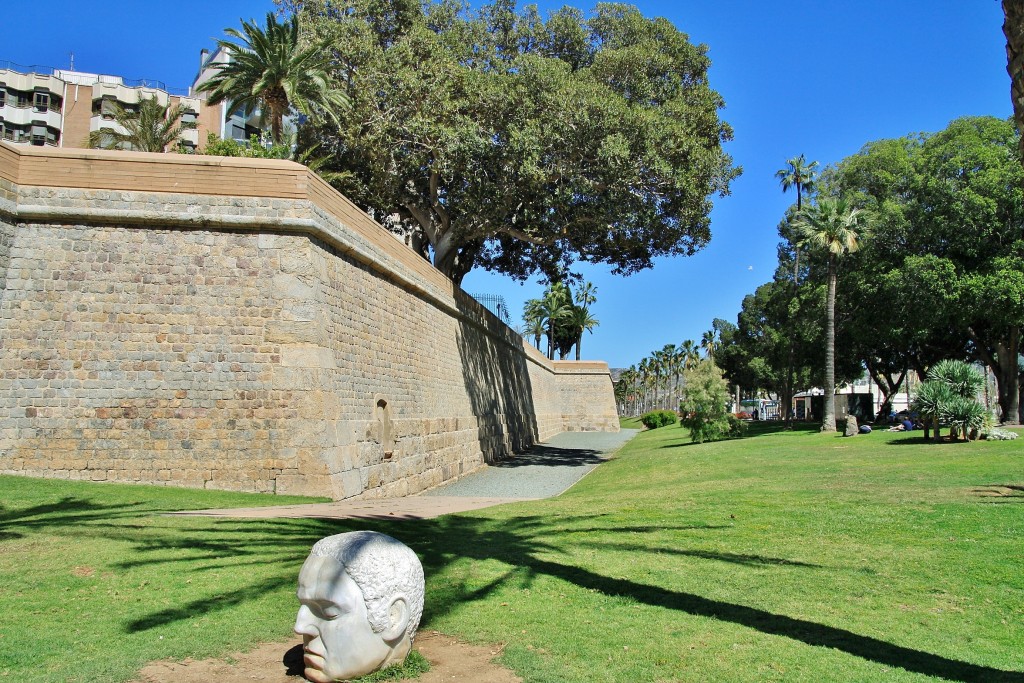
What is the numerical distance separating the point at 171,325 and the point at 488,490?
8.20 m

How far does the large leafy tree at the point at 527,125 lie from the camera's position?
2027 centimetres

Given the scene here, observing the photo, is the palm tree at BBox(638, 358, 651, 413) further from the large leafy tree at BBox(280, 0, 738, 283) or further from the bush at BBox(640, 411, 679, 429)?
the large leafy tree at BBox(280, 0, 738, 283)

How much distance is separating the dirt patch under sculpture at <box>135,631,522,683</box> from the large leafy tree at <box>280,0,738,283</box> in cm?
1601

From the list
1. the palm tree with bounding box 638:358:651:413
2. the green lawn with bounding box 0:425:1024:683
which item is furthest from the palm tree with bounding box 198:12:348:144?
the palm tree with bounding box 638:358:651:413

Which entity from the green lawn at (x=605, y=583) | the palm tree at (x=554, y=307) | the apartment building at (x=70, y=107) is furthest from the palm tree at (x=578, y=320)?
the green lawn at (x=605, y=583)

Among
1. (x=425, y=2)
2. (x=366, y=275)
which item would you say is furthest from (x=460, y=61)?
(x=366, y=275)

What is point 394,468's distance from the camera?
1494 cm

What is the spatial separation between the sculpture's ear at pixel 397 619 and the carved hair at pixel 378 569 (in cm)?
3

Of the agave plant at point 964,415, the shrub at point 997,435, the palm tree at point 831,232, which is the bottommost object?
the shrub at point 997,435

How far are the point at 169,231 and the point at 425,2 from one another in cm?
1541

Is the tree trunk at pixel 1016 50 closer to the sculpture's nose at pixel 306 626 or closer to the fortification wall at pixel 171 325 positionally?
the sculpture's nose at pixel 306 626

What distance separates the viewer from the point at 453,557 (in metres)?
7.76

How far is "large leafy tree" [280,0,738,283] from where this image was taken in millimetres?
20266

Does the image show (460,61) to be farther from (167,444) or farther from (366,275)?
(167,444)
